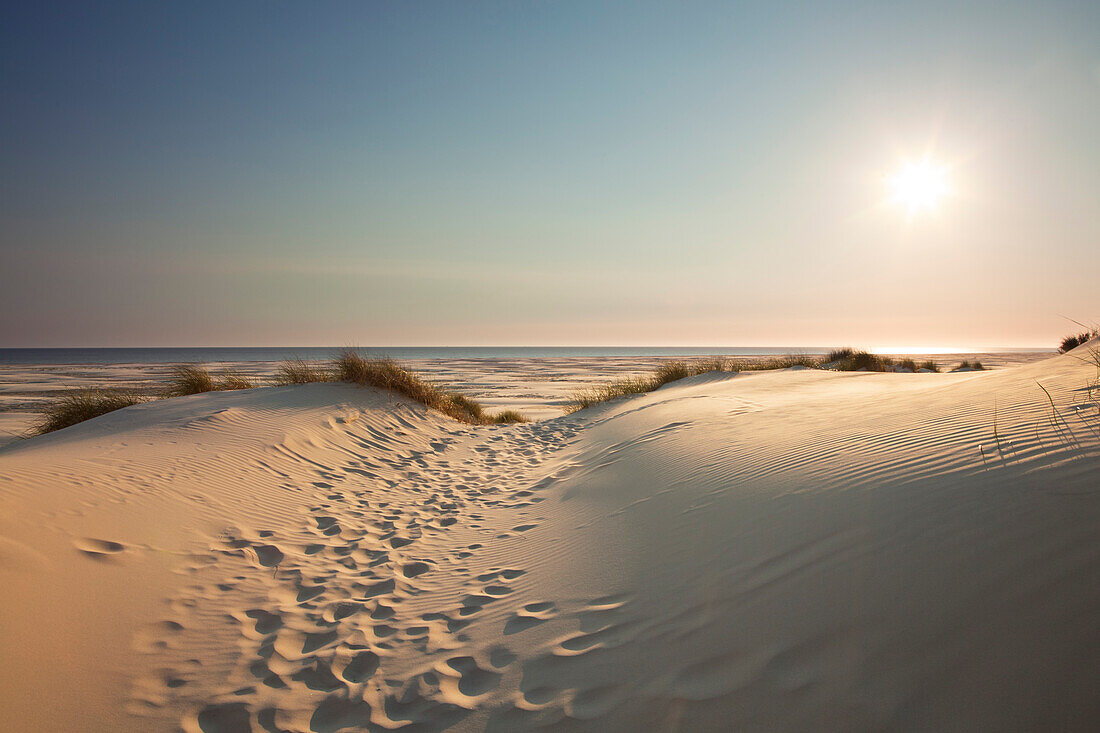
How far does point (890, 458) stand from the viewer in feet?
9.16

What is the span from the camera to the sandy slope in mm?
1520

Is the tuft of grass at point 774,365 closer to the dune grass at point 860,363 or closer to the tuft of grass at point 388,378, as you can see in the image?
the dune grass at point 860,363

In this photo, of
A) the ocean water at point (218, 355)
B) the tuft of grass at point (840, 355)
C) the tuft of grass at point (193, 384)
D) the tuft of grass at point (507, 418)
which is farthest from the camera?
the ocean water at point (218, 355)

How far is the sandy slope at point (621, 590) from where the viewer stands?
4.99 feet

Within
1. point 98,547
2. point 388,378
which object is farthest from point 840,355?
point 98,547

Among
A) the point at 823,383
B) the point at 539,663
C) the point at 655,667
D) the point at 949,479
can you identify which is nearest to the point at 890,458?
the point at 949,479

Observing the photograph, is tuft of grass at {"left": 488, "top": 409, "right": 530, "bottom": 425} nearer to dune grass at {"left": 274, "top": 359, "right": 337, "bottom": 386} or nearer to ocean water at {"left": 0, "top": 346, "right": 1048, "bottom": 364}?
dune grass at {"left": 274, "top": 359, "right": 337, "bottom": 386}

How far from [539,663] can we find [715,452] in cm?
296

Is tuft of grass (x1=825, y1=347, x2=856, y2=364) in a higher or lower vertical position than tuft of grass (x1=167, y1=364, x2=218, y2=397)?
higher

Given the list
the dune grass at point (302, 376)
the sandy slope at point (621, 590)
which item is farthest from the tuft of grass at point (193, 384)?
the sandy slope at point (621, 590)

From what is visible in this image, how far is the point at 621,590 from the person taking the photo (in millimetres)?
2543

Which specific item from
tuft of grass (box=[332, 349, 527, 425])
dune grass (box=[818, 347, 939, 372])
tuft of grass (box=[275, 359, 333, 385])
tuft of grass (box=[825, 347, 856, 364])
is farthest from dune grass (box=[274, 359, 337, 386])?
tuft of grass (box=[825, 347, 856, 364])

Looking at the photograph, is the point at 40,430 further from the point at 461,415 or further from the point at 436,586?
the point at 436,586

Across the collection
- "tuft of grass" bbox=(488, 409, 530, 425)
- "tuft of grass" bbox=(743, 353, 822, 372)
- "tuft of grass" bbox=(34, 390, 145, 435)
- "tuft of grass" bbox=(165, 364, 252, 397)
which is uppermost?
"tuft of grass" bbox=(743, 353, 822, 372)
